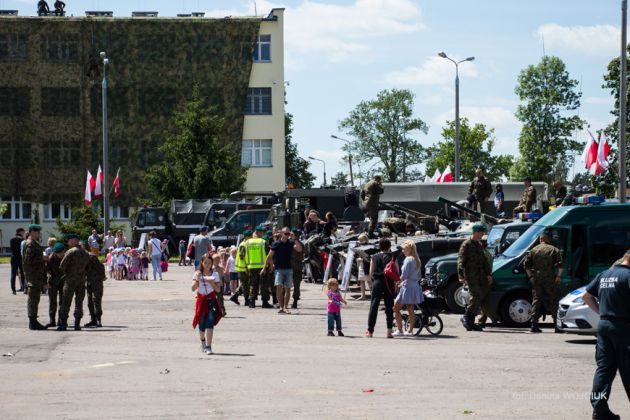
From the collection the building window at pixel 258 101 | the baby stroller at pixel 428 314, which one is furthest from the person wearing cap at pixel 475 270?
the building window at pixel 258 101

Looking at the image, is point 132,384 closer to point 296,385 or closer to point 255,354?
point 296,385

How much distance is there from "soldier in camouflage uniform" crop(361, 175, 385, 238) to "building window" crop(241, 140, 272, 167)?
153ft

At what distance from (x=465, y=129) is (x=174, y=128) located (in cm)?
3467

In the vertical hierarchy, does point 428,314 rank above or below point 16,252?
below

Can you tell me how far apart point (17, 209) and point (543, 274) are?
6381 centimetres

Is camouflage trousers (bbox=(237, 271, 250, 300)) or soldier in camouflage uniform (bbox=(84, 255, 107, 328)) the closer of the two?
soldier in camouflage uniform (bbox=(84, 255, 107, 328))

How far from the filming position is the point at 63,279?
22547 millimetres

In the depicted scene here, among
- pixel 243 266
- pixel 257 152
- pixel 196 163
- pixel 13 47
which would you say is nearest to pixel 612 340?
pixel 243 266

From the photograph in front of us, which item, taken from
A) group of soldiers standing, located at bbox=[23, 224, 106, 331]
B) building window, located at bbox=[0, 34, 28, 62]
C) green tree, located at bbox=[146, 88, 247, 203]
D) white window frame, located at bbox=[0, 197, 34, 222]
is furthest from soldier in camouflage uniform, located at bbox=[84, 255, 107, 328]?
white window frame, located at bbox=[0, 197, 34, 222]

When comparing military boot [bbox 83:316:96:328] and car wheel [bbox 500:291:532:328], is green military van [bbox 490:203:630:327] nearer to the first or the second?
car wheel [bbox 500:291:532:328]

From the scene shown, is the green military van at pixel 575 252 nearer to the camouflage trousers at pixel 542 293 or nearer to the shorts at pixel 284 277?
the camouflage trousers at pixel 542 293

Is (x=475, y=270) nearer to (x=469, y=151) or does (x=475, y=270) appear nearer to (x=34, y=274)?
(x=34, y=274)

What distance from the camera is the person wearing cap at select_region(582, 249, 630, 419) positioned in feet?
36.5

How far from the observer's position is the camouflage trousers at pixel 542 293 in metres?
21.6
